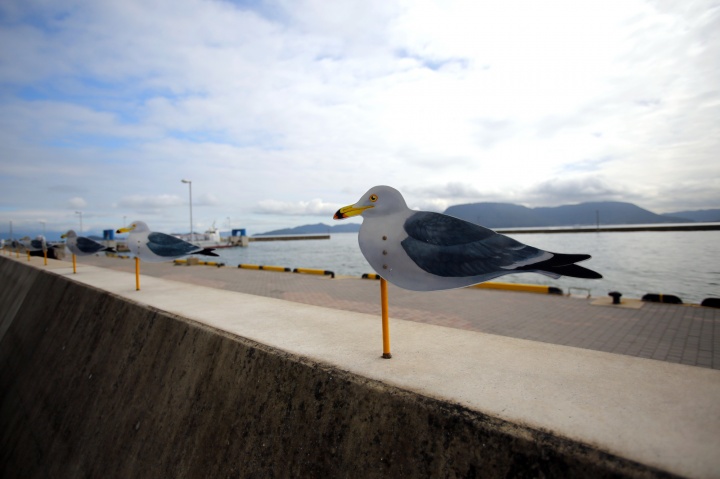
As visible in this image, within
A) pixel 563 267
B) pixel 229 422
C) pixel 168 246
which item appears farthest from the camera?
pixel 168 246

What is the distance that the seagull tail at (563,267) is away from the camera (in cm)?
300

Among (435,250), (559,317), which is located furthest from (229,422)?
(559,317)

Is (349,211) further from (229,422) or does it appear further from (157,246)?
(157,246)

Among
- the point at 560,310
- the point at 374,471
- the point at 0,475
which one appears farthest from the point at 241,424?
the point at 0,475

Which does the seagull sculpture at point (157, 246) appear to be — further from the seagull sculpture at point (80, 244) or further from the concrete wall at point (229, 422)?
the seagull sculpture at point (80, 244)

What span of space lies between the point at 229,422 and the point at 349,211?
8.17 ft

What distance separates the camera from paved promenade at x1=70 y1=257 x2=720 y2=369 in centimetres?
535

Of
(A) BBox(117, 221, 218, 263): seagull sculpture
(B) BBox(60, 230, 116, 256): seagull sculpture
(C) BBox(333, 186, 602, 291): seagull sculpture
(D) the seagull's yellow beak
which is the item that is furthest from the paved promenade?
(B) BBox(60, 230, 116, 256): seagull sculpture

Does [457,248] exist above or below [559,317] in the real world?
above

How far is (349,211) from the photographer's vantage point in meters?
3.87

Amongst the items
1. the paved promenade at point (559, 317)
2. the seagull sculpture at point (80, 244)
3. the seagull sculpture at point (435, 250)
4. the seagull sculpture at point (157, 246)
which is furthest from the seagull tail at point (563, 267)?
the seagull sculpture at point (80, 244)

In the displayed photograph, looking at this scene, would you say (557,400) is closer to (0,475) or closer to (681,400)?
(681,400)

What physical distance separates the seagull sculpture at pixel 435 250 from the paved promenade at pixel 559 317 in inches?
122

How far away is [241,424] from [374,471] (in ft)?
5.06
